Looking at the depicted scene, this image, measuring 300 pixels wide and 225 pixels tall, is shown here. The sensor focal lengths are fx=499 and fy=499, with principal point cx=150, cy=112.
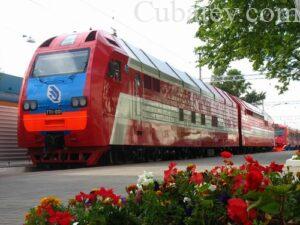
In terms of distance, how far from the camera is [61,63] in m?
14.0

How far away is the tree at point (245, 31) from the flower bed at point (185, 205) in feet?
55.1

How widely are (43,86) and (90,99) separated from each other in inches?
62.2

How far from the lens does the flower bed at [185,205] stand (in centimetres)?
200

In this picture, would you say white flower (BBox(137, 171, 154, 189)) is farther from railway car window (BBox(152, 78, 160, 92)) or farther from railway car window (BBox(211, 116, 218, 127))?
railway car window (BBox(211, 116, 218, 127))

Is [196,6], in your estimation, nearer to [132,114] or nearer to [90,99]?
[132,114]

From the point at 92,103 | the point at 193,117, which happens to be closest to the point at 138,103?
the point at 92,103

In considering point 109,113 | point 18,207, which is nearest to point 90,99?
point 109,113

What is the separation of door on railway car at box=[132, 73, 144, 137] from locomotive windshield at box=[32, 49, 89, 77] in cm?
225

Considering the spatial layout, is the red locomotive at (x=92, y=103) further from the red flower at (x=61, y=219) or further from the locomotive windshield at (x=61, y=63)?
the red flower at (x=61, y=219)

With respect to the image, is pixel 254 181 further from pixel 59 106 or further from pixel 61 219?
pixel 59 106

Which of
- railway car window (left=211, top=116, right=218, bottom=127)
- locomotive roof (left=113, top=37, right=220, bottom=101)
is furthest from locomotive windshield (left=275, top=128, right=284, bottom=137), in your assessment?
locomotive roof (left=113, top=37, right=220, bottom=101)

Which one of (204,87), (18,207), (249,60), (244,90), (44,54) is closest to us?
(18,207)

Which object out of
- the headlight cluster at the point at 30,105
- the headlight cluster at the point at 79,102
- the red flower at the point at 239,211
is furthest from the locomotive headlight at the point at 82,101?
the red flower at the point at 239,211

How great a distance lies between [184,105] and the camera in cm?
2036
